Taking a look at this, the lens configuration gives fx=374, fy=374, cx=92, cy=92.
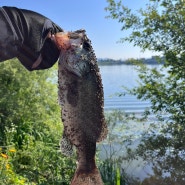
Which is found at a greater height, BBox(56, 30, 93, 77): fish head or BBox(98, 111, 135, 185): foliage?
BBox(56, 30, 93, 77): fish head

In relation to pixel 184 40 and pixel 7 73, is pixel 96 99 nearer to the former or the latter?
pixel 184 40

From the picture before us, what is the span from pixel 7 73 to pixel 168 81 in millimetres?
2872

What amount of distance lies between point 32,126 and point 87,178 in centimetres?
473

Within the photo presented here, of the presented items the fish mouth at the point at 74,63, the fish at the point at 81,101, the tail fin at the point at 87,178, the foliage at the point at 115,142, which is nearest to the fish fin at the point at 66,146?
the fish at the point at 81,101

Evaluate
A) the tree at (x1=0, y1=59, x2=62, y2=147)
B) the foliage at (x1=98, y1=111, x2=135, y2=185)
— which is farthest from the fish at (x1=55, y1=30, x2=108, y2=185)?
the tree at (x1=0, y1=59, x2=62, y2=147)

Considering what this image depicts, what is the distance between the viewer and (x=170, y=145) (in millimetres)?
5551

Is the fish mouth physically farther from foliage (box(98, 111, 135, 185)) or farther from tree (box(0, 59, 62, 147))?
tree (box(0, 59, 62, 147))

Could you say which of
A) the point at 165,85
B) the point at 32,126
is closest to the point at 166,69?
the point at 165,85

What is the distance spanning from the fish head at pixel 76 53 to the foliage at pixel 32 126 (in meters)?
3.28

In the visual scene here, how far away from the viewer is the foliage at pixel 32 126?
513 cm

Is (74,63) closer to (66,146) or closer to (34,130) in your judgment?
(66,146)

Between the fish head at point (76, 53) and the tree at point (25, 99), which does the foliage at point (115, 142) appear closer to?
the tree at point (25, 99)

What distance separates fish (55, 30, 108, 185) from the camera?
1627 millimetres

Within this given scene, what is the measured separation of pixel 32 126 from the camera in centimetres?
627
